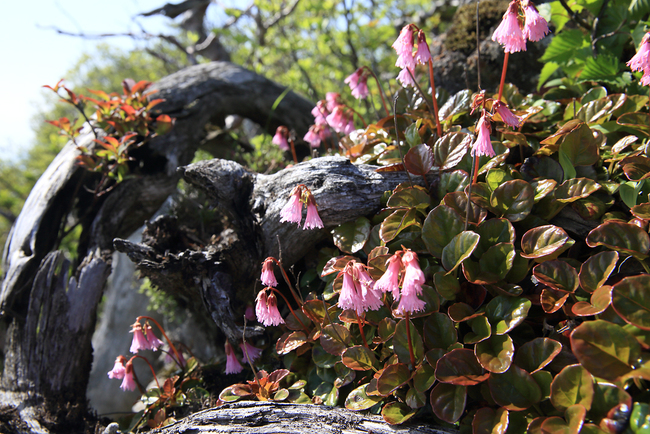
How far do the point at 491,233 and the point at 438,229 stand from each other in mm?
220

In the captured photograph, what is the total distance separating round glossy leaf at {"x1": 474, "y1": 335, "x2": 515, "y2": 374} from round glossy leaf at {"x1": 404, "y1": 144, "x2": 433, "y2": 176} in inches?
31.6

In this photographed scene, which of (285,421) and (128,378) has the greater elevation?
(128,378)

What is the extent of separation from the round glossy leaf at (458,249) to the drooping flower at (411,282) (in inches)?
11.1

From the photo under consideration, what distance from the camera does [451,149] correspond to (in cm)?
180

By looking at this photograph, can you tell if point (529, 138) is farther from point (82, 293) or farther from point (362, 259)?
point (82, 293)

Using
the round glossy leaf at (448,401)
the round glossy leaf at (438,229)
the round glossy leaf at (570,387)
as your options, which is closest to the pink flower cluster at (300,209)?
the round glossy leaf at (438,229)

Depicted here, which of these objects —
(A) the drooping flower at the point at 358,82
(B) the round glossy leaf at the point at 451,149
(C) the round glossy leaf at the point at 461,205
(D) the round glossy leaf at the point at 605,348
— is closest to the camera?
(D) the round glossy leaf at the point at 605,348

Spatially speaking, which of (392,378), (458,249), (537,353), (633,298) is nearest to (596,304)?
(633,298)

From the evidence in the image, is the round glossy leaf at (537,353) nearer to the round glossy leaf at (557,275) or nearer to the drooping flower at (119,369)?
the round glossy leaf at (557,275)

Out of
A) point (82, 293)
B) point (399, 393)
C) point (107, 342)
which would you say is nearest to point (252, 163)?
point (82, 293)

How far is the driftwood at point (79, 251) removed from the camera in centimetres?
224

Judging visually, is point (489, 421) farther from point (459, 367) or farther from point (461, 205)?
point (461, 205)

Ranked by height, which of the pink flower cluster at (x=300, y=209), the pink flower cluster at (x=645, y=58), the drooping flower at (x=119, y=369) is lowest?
the drooping flower at (x=119, y=369)

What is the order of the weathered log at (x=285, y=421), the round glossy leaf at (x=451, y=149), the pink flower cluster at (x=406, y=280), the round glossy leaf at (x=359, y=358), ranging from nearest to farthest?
1. the pink flower cluster at (x=406, y=280)
2. the weathered log at (x=285, y=421)
3. the round glossy leaf at (x=359, y=358)
4. the round glossy leaf at (x=451, y=149)
